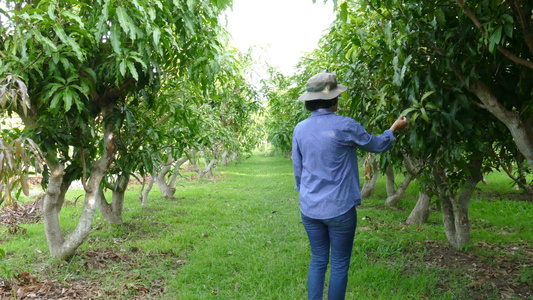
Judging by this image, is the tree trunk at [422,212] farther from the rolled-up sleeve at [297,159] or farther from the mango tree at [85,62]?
the mango tree at [85,62]

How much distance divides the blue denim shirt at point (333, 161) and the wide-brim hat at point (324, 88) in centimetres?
12

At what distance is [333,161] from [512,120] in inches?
57.6

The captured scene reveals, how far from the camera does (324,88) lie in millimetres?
2723

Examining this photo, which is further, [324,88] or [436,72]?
[436,72]

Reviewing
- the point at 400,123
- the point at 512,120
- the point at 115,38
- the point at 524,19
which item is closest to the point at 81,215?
the point at 115,38

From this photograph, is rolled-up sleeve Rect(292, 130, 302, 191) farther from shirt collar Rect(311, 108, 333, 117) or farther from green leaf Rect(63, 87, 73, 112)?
green leaf Rect(63, 87, 73, 112)

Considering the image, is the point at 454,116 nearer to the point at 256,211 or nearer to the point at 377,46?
the point at 377,46

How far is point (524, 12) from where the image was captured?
2527mm

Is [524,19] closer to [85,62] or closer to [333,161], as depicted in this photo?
[333,161]

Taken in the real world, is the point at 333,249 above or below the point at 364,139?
below

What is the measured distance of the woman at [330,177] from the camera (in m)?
2.56

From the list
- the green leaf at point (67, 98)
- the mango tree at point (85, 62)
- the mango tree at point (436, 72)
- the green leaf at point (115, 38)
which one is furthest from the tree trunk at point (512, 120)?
the green leaf at point (67, 98)

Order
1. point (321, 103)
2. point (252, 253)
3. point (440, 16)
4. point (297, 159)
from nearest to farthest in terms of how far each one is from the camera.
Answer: point (440, 16) → point (321, 103) → point (297, 159) → point (252, 253)

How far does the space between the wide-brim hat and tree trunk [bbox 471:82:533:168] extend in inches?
44.0
